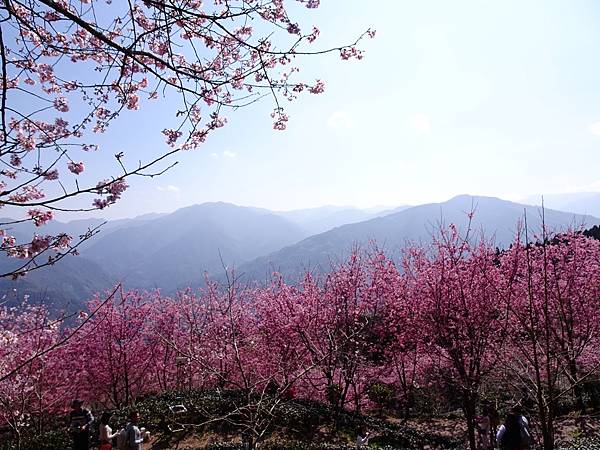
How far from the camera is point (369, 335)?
1661 cm

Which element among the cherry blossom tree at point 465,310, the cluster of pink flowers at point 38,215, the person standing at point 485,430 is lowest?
the person standing at point 485,430

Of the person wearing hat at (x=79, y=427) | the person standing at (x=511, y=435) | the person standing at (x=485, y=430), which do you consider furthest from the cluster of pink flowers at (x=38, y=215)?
the person standing at (x=485, y=430)

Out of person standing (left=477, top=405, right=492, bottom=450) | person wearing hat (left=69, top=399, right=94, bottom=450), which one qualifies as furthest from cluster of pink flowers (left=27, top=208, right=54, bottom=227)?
person standing (left=477, top=405, right=492, bottom=450)

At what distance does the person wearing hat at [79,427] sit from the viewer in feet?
27.3

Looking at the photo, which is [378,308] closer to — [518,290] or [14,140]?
[518,290]

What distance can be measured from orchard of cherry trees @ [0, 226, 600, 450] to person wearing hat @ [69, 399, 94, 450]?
147cm

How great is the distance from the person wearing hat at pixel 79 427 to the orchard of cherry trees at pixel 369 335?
147cm

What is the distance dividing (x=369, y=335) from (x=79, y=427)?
1142cm

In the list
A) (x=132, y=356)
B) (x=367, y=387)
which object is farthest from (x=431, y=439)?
(x=132, y=356)

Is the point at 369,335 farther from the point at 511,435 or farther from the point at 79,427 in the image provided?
the point at 79,427

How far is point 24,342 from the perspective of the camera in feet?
58.3

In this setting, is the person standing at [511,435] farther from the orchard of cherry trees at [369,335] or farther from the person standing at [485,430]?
the person standing at [485,430]

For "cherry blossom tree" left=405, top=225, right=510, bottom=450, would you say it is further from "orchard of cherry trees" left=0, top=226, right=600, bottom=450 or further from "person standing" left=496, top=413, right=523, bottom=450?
"person standing" left=496, top=413, right=523, bottom=450

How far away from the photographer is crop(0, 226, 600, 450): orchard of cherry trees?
9.73m
